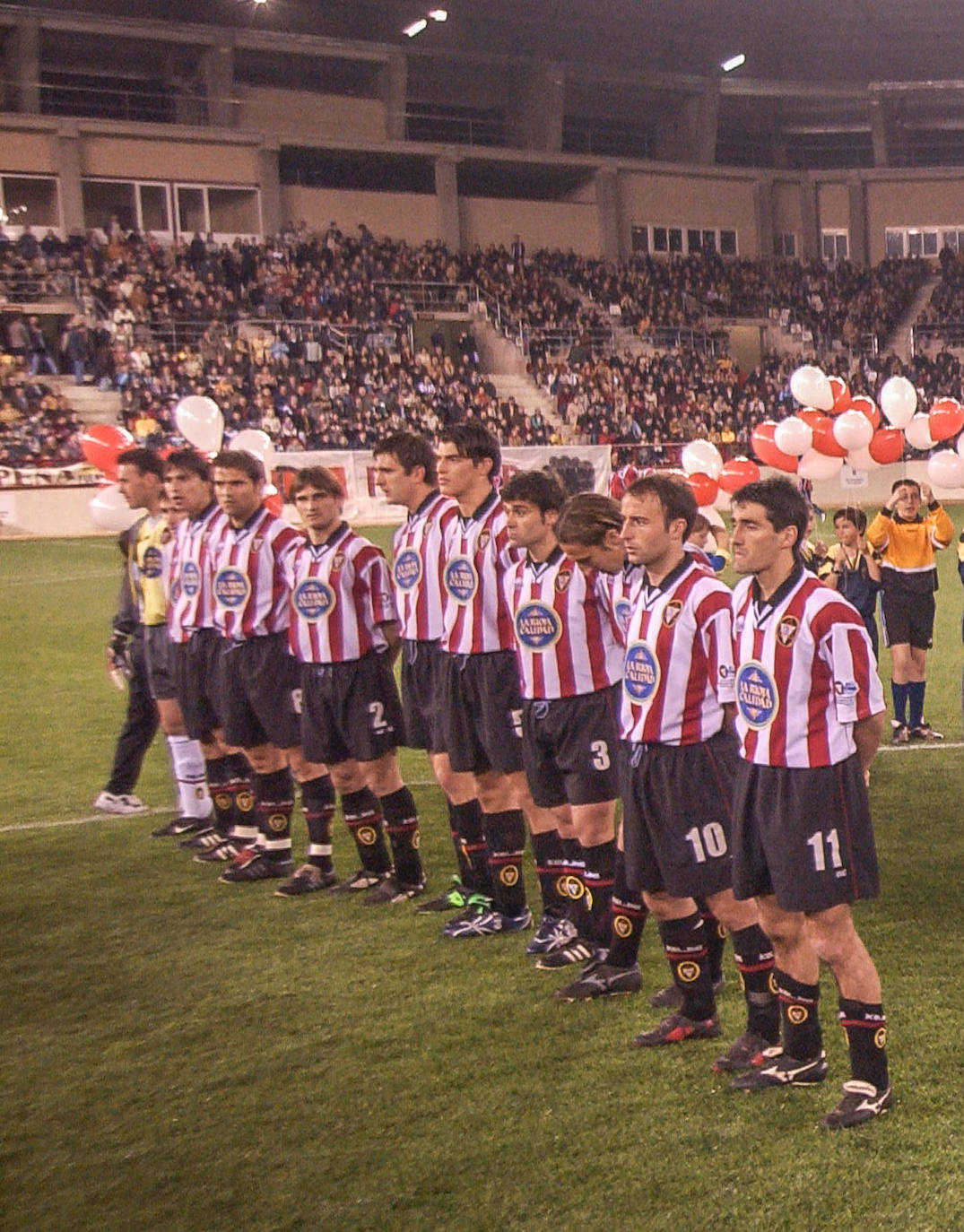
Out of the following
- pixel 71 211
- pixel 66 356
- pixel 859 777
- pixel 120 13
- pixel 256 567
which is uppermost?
pixel 120 13

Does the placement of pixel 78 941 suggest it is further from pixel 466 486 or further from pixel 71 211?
pixel 71 211

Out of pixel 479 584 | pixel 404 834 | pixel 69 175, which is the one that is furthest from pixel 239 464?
pixel 69 175

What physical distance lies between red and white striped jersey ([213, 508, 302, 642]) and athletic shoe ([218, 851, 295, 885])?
114 centimetres

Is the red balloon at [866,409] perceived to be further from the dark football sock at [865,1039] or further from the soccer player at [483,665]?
the dark football sock at [865,1039]

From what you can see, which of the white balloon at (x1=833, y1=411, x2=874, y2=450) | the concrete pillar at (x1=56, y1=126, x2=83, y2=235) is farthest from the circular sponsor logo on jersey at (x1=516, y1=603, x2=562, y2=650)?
the concrete pillar at (x1=56, y1=126, x2=83, y2=235)

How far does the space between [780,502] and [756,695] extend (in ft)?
1.86

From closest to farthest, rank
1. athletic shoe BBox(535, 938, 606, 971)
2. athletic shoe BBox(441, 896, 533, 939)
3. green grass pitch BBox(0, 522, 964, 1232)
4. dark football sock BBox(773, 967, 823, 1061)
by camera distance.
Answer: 1. green grass pitch BBox(0, 522, 964, 1232)
2. dark football sock BBox(773, 967, 823, 1061)
3. athletic shoe BBox(535, 938, 606, 971)
4. athletic shoe BBox(441, 896, 533, 939)

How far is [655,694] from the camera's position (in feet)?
14.2

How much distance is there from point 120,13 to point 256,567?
103 feet

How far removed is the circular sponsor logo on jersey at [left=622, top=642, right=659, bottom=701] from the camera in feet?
14.3

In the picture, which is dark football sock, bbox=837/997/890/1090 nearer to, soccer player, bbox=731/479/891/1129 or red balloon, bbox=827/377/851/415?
soccer player, bbox=731/479/891/1129

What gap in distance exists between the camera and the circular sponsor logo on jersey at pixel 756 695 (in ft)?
12.7

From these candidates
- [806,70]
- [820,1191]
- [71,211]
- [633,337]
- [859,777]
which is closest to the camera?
[820,1191]

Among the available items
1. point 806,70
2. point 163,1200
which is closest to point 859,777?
point 163,1200
